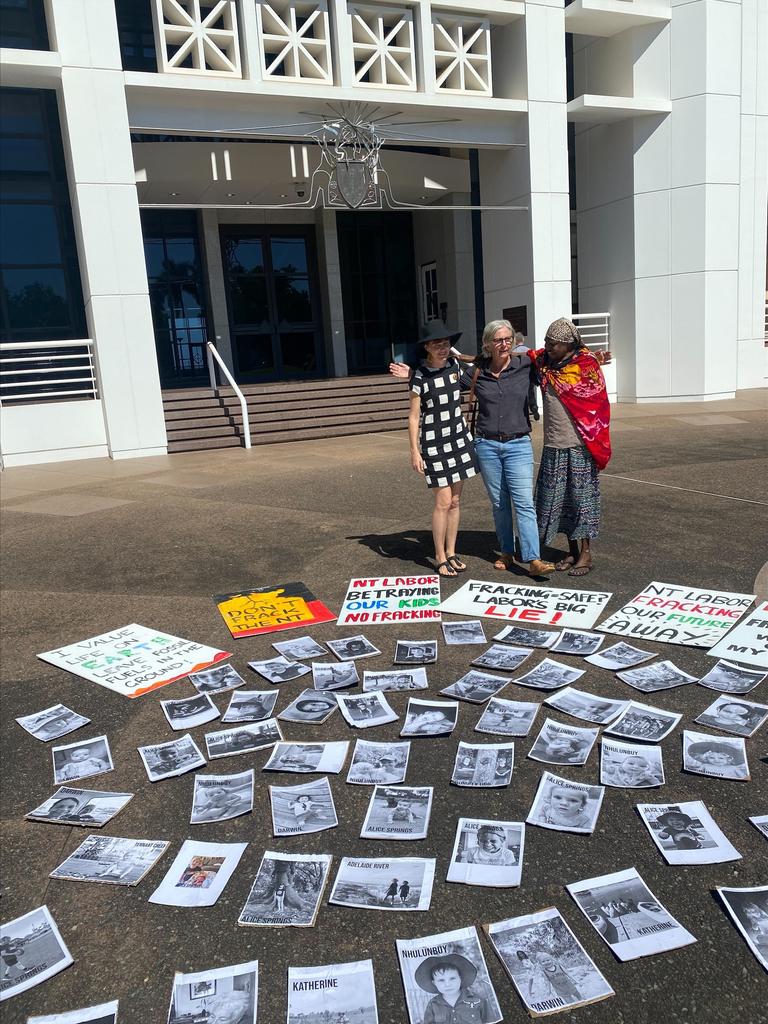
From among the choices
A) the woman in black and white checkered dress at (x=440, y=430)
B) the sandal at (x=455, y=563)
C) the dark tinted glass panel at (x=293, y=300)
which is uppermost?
the dark tinted glass panel at (x=293, y=300)

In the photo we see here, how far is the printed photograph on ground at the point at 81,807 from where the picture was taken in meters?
3.01

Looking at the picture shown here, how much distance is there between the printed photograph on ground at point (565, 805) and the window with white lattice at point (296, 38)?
42.2ft

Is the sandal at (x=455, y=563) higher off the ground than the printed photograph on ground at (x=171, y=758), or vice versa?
the sandal at (x=455, y=563)

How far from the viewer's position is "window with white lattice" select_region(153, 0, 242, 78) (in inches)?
480

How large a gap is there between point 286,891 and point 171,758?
108 cm

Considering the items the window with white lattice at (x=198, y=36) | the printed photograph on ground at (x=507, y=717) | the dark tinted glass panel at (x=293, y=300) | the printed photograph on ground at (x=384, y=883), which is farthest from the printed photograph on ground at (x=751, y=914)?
the dark tinted glass panel at (x=293, y=300)

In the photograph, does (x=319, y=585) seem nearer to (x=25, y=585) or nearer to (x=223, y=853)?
(x=25, y=585)

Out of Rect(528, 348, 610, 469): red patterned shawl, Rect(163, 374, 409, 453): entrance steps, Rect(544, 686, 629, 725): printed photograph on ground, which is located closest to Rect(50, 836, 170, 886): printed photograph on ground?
Rect(544, 686, 629, 725): printed photograph on ground

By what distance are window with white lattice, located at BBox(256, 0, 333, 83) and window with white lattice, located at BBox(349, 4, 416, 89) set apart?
0.52 m

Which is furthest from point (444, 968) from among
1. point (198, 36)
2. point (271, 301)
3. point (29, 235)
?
point (29, 235)

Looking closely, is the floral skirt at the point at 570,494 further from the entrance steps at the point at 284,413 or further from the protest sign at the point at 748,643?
the entrance steps at the point at 284,413

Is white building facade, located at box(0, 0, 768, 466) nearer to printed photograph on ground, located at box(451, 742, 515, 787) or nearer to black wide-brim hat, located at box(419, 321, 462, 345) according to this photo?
black wide-brim hat, located at box(419, 321, 462, 345)

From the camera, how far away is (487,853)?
8.74 ft

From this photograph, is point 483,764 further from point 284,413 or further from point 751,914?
point 284,413
